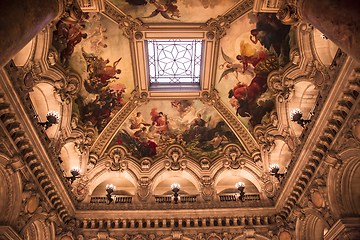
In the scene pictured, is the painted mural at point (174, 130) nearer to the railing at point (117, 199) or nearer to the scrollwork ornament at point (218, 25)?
the railing at point (117, 199)

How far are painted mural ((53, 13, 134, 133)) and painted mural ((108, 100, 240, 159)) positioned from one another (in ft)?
3.81

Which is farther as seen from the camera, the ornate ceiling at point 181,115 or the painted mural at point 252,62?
the painted mural at point 252,62

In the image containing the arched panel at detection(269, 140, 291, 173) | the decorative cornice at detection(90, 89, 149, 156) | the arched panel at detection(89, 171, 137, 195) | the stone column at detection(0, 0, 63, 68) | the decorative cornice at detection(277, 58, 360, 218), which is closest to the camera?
the stone column at detection(0, 0, 63, 68)

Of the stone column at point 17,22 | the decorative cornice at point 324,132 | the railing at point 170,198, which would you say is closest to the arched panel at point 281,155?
the decorative cornice at point 324,132

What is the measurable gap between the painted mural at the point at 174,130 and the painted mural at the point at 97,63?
3.81 ft

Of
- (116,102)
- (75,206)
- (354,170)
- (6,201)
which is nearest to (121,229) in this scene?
(75,206)

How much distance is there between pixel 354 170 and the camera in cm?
811

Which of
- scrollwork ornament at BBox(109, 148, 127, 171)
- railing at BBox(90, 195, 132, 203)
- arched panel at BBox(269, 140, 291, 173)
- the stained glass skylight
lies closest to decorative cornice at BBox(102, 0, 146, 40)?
the stained glass skylight

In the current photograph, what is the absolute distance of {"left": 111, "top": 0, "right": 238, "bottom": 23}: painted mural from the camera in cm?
1055

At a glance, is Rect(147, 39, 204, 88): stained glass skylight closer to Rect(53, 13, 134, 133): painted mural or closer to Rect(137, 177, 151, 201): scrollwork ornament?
Rect(53, 13, 134, 133): painted mural

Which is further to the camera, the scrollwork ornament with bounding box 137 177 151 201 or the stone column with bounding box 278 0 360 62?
the scrollwork ornament with bounding box 137 177 151 201

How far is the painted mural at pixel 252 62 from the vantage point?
34.7ft

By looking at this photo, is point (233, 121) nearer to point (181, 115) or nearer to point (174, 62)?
point (181, 115)

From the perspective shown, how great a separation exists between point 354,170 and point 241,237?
4821 mm
